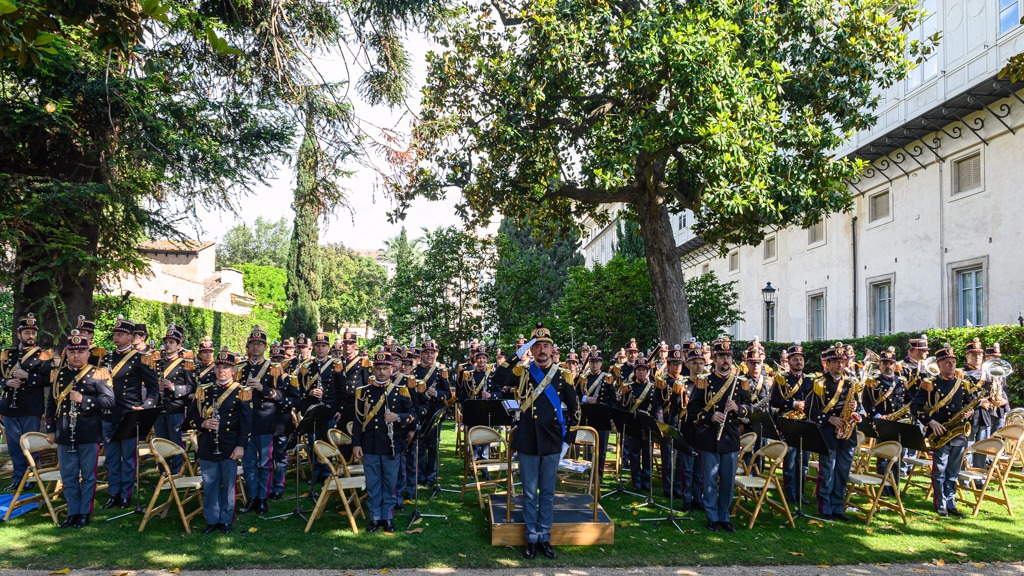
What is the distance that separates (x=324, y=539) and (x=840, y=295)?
25.6m

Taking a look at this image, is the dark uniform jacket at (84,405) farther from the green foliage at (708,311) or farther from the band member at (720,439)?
the green foliage at (708,311)

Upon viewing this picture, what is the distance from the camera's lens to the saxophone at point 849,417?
30.3ft

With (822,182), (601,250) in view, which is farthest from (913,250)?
(601,250)

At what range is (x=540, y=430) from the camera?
7.88 m

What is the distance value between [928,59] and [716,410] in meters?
18.9

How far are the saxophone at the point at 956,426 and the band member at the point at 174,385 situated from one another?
34.2ft

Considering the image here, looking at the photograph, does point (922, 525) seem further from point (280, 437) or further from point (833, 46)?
point (833, 46)

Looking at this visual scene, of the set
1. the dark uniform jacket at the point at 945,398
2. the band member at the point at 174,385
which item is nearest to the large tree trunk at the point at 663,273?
the dark uniform jacket at the point at 945,398

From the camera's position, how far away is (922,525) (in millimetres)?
9000

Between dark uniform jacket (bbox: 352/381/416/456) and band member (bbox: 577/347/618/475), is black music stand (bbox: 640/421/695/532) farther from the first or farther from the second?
dark uniform jacket (bbox: 352/381/416/456)

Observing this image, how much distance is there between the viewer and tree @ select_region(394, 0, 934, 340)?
13492 millimetres

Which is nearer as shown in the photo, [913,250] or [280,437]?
[280,437]

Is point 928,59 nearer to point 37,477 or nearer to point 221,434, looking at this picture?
point 221,434

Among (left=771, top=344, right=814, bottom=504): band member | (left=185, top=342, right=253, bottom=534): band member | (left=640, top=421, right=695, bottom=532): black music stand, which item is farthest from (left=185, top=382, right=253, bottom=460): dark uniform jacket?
(left=771, top=344, right=814, bottom=504): band member
